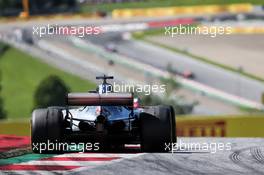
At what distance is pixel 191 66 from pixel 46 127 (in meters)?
56.0

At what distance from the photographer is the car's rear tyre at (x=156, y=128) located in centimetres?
1480

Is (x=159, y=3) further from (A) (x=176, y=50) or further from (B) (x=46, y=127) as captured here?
(B) (x=46, y=127)

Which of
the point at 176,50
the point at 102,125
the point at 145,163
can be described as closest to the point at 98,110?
the point at 102,125

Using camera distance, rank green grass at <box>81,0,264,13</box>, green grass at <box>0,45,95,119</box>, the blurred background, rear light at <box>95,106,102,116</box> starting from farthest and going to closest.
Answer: green grass at <box>81,0,264,13</box> → green grass at <box>0,45,95,119</box> → the blurred background → rear light at <box>95,106,102,116</box>

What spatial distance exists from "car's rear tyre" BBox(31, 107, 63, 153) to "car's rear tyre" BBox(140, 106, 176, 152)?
1.52 meters

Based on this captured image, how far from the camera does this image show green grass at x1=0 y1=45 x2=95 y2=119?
5990cm

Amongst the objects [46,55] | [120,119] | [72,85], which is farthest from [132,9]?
[120,119]

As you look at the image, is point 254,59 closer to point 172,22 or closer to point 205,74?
point 205,74

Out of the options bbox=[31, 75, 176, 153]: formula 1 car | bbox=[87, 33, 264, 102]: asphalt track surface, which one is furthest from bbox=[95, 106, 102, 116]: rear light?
bbox=[87, 33, 264, 102]: asphalt track surface

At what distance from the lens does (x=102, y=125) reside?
14812 millimetres

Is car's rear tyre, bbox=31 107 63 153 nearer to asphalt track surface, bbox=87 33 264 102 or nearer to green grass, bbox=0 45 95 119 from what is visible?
green grass, bbox=0 45 95 119

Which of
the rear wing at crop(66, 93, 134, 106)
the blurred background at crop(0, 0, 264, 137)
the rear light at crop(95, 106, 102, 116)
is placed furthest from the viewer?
the blurred background at crop(0, 0, 264, 137)

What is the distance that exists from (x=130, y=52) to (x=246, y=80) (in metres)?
15.4

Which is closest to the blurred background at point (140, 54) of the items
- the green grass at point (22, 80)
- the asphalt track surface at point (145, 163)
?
the green grass at point (22, 80)
